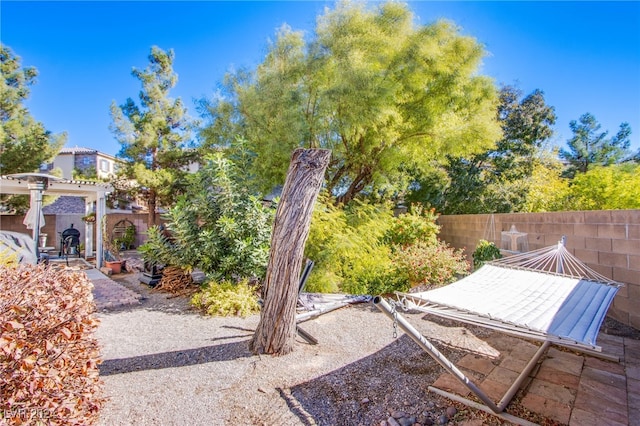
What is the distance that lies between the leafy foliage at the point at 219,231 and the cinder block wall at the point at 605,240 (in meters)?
5.18

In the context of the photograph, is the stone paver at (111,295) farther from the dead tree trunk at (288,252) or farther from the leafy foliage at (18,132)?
the leafy foliage at (18,132)

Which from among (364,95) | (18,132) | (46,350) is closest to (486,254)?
(364,95)

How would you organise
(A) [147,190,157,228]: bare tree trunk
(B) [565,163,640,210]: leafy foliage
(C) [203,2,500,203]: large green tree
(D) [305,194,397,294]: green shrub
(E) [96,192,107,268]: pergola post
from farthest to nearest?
1. (A) [147,190,157,228]: bare tree trunk
2. (E) [96,192,107,268]: pergola post
3. (C) [203,2,500,203]: large green tree
4. (B) [565,163,640,210]: leafy foliage
5. (D) [305,194,397,294]: green shrub

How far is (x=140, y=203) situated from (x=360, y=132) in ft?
54.1

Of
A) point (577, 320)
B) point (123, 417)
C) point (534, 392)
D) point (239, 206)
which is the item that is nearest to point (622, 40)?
point (577, 320)

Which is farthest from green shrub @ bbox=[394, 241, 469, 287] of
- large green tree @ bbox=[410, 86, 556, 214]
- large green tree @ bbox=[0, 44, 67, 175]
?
large green tree @ bbox=[0, 44, 67, 175]

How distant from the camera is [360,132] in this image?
873 cm

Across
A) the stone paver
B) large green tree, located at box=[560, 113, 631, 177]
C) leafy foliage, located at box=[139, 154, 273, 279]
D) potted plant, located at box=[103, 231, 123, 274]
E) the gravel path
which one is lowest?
the stone paver

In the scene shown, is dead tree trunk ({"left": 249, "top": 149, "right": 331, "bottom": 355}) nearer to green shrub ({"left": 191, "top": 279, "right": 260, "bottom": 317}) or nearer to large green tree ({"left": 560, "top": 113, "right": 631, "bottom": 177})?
green shrub ({"left": 191, "top": 279, "right": 260, "bottom": 317})

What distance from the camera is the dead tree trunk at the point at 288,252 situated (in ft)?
11.5

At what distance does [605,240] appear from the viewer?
4.74 meters

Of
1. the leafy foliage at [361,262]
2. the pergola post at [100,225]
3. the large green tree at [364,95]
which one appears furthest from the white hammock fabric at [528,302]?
the pergola post at [100,225]

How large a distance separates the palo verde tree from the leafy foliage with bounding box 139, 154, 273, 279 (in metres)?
8.46

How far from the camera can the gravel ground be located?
2.45m
